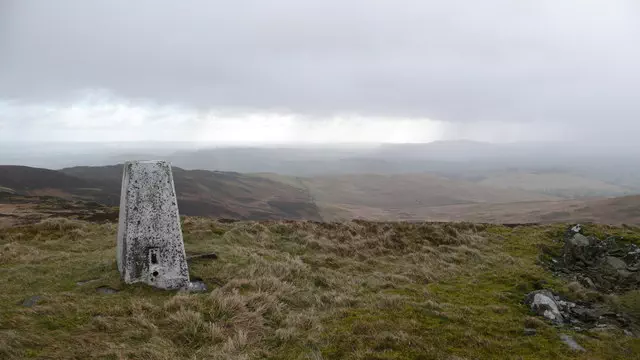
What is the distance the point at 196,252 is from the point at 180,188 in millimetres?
105808

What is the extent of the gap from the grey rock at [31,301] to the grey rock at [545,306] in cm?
1295

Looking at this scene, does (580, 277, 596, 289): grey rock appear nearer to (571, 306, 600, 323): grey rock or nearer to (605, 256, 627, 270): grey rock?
(605, 256, 627, 270): grey rock

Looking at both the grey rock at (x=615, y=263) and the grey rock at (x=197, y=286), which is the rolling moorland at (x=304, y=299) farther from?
the grey rock at (x=615, y=263)

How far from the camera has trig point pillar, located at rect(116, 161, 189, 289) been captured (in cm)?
1046

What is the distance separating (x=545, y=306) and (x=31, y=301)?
13.4 meters

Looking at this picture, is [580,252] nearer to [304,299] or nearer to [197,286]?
[304,299]

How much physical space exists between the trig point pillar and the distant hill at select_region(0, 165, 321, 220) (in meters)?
68.9

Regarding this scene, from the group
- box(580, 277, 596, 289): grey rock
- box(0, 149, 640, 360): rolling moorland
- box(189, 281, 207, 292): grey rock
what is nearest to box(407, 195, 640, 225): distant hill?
box(0, 149, 640, 360): rolling moorland

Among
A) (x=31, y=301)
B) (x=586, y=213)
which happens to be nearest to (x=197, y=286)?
(x=31, y=301)

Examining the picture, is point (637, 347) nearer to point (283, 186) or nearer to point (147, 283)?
point (147, 283)

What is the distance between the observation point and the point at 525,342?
8.19 metres

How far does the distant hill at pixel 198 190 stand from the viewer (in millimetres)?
80938

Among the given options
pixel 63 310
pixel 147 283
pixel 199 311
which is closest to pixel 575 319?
pixel 199 311

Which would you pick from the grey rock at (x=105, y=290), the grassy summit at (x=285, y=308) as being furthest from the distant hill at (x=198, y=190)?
the grey rock at (x=105, y=290)
